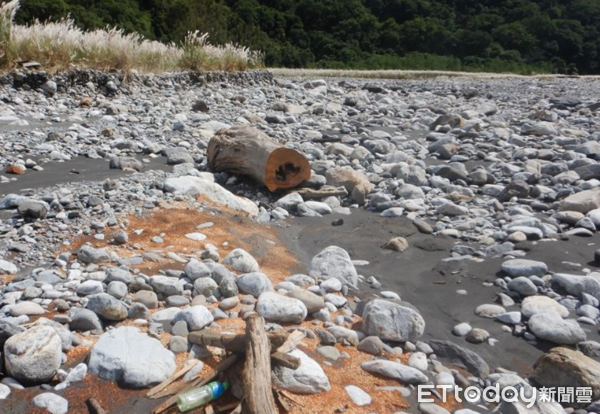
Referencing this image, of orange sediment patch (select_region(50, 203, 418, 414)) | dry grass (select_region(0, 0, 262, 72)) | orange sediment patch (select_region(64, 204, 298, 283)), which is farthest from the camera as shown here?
dry grass (select_region(0, 0, 262, 72))

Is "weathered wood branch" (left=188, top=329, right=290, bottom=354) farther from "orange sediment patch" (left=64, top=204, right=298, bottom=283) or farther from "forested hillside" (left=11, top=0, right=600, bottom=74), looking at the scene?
"forested hillside" (left=11, top=0, right=600, bottom=74)

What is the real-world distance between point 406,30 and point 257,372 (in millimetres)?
38887

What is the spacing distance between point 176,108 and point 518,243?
17.0 feet

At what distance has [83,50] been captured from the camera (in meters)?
8.49

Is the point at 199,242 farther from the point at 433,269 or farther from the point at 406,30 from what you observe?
the point at 406,30

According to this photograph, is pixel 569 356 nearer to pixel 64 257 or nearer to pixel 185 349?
pixel 185 349

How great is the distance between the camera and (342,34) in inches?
1496

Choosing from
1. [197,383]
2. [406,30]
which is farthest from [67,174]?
[406,30]

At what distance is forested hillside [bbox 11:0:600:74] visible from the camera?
29891 mm

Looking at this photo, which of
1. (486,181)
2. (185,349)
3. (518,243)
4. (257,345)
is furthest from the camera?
(486,181)

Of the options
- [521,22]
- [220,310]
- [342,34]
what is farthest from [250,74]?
[521,22]

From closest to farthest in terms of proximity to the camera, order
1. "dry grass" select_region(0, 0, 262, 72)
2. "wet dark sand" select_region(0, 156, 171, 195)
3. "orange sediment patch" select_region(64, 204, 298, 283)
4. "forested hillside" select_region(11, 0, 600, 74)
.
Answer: "orange sediment patch" select_region(64, 204, 298, 283)
"wet dark sand" select_region(0, 156, 171, 195)
"dry grass" select_region(0, 0, 262, 72)
"forested hillside" select_region(11, 0, 600, 74)

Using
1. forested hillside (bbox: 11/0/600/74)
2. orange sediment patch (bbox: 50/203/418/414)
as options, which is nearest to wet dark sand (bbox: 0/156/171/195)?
orange sediment patch (bbox: 50/203/418/414)

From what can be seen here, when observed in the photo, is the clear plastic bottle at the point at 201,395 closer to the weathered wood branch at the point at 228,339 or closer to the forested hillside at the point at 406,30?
the weathered wood branch at the point at 228,339
